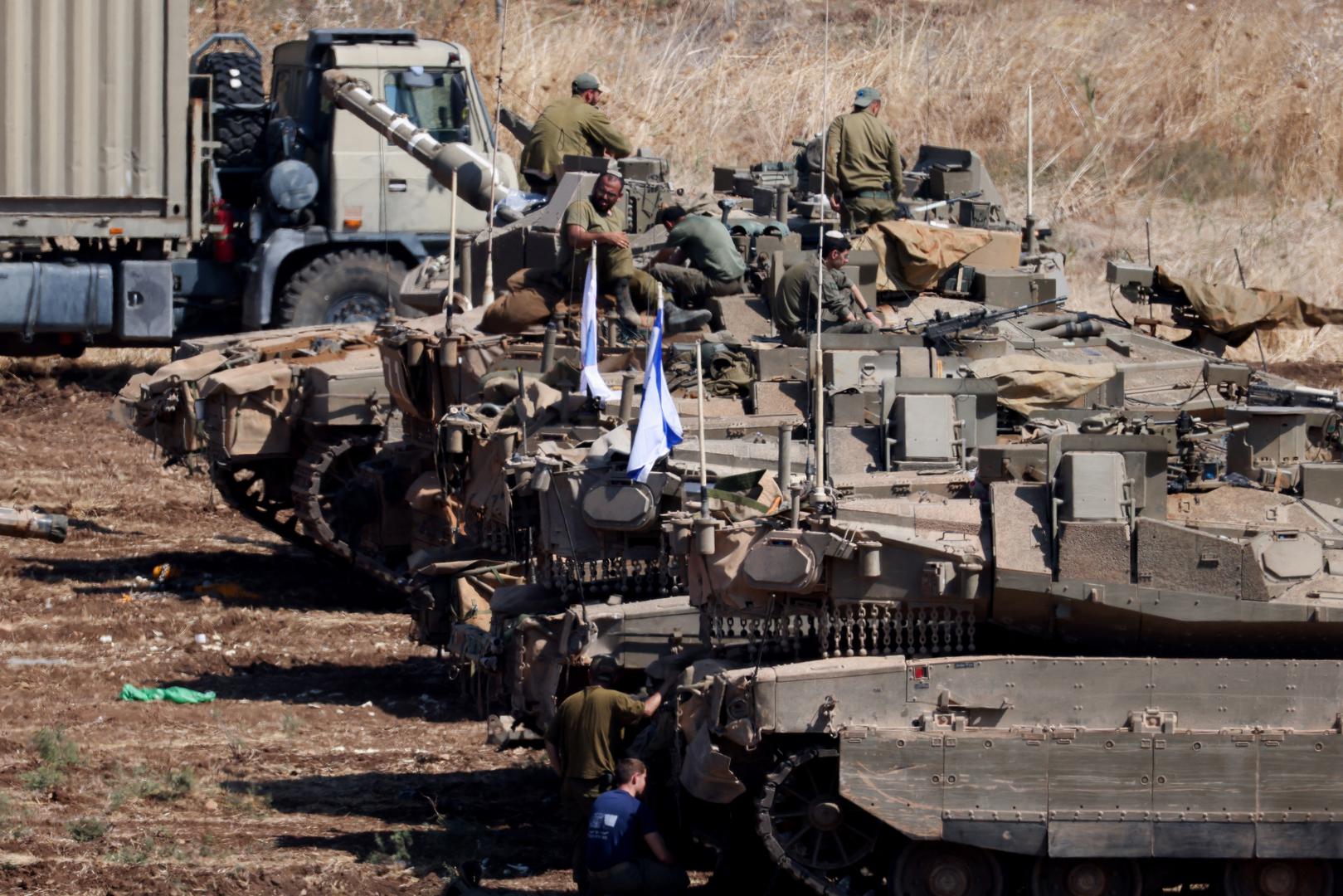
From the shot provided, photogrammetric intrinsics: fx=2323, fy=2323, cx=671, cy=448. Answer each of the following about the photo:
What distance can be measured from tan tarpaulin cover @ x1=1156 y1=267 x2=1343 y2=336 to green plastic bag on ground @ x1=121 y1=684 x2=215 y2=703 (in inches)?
279

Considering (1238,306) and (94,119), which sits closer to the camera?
(1238,306)

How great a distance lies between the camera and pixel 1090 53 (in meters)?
30.3

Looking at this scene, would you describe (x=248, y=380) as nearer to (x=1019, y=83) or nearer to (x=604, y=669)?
(x=604, y=669)

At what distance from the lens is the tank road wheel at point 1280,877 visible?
9.53m

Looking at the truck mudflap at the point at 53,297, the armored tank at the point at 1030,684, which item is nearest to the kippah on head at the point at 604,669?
the armored tank at the point at 1030,684

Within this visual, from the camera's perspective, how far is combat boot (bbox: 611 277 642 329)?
15.6m

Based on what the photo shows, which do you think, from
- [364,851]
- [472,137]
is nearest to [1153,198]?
[472,137]

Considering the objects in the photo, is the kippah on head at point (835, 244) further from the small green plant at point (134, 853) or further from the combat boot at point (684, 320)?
the small green plant at point (134, 853)

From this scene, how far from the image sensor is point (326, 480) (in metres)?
17.2

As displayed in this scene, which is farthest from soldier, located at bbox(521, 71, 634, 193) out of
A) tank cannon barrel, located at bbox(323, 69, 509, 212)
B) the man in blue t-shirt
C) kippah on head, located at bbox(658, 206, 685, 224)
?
the man in blue t-shirt

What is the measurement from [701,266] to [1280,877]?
7645 millimetres

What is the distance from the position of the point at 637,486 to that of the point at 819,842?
2.47 metres

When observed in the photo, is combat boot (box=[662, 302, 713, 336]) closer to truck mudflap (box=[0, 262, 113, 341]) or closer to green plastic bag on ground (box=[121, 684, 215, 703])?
green plastic bag on ground (box=[121, 684, 215, 703])

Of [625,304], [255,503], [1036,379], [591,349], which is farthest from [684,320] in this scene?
[255,503]
